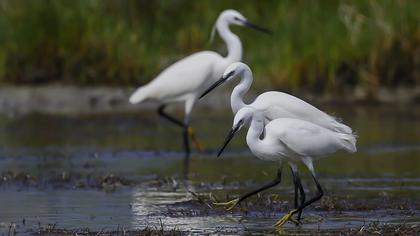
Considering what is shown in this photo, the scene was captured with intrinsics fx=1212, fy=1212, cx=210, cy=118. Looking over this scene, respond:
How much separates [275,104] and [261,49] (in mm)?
9289

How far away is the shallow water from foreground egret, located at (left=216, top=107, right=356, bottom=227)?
488 mm

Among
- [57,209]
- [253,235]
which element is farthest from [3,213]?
[253,235]

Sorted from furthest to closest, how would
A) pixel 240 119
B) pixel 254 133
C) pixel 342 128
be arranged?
pixel 342 128 → pixel 254 133 → pixel 240 119

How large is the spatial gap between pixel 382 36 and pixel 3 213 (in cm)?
1002

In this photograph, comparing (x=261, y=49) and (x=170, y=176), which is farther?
(x=261, y=49)

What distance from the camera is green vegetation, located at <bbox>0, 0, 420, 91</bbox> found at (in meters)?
18.4

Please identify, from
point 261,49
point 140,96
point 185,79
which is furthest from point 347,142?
point 261,49

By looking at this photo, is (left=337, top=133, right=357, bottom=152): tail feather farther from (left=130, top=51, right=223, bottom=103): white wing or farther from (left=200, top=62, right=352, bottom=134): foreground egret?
(left=130, top=51, right=223, bottom=103): white wing

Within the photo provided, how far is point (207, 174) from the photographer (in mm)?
12258

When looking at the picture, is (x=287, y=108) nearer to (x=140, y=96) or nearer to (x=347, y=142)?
(x=347, y=142)

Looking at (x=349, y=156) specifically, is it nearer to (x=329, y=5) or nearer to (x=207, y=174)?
(x=207, y=174)

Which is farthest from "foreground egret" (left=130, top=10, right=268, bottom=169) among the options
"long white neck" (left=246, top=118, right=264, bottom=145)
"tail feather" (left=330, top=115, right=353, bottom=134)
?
"long white neck" (left=246, top=118, right=264, bottom=145)

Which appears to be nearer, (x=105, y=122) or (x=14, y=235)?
(x=14, y=235)

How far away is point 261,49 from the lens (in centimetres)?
1909
